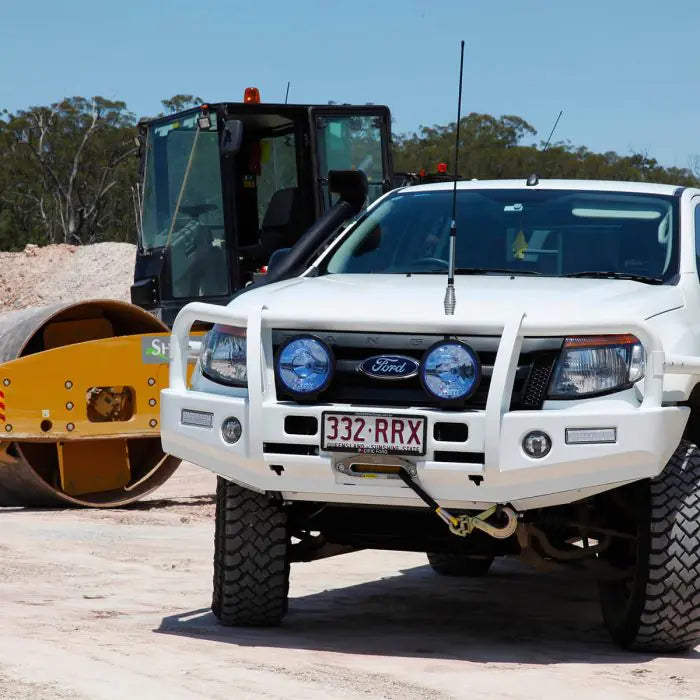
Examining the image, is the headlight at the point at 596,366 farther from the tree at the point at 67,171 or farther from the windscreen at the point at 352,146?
the tree at the point at 67,171

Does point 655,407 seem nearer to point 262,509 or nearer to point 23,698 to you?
point 262,509

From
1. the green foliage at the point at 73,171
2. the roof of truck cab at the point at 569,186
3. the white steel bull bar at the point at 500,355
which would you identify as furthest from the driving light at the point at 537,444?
the green foliage at the point at 73,171

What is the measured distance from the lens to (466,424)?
540 cm

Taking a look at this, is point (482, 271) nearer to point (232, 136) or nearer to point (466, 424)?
point (466, 424)

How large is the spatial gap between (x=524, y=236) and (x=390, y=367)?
1.59 m

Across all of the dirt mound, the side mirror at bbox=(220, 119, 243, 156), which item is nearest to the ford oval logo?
the side mirror at bbox=(220, 119, 243, 156)

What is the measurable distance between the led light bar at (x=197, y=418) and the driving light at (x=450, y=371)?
869mm

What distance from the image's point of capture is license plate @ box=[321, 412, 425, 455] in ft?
17.9

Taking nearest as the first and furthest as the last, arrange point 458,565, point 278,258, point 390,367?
point 390,367
point 278,258
point 458,565

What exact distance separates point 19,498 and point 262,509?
467 centimetres

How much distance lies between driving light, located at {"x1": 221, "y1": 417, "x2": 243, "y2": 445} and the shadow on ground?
787 mm

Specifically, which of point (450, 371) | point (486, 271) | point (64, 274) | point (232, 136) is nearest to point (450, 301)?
point (450, 371)

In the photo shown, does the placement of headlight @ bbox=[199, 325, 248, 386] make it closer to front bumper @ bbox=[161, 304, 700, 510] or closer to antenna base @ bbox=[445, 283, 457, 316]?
front bumper @ bbox=[161, 304, 700, 510]

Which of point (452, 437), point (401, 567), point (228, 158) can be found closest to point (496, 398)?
point (452, 437)
